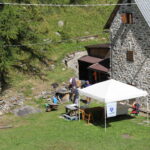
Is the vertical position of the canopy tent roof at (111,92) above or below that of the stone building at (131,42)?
below

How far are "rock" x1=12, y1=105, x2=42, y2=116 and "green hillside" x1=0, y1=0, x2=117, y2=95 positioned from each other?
3614mm

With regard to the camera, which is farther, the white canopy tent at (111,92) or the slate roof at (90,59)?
the slate roof at (90,59)

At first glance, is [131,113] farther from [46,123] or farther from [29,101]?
[29,101]

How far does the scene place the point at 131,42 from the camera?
78.8 feet

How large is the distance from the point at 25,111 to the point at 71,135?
605 centimetres

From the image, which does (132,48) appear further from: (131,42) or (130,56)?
(130,56)

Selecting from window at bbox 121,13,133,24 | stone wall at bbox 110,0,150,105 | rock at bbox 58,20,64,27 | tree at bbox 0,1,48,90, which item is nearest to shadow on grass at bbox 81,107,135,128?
stone wall at bbox 110,0,150,105

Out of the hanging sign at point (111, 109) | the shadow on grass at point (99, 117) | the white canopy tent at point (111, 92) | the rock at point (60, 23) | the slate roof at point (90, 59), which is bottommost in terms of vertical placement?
the shadow on grass at point (99, 117)

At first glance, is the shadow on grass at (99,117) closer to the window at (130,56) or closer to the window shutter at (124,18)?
the window at (130,56)

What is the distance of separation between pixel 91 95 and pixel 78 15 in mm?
25884

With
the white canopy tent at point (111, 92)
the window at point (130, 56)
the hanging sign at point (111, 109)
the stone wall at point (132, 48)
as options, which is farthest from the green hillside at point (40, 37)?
the hanging sign at point (111, 109)

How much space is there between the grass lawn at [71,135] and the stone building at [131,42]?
378cm

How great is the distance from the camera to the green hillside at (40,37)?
25656mm

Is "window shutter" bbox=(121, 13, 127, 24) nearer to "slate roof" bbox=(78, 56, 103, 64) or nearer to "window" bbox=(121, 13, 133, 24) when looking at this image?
"window" bbox=(121, 13, 133, 24)
